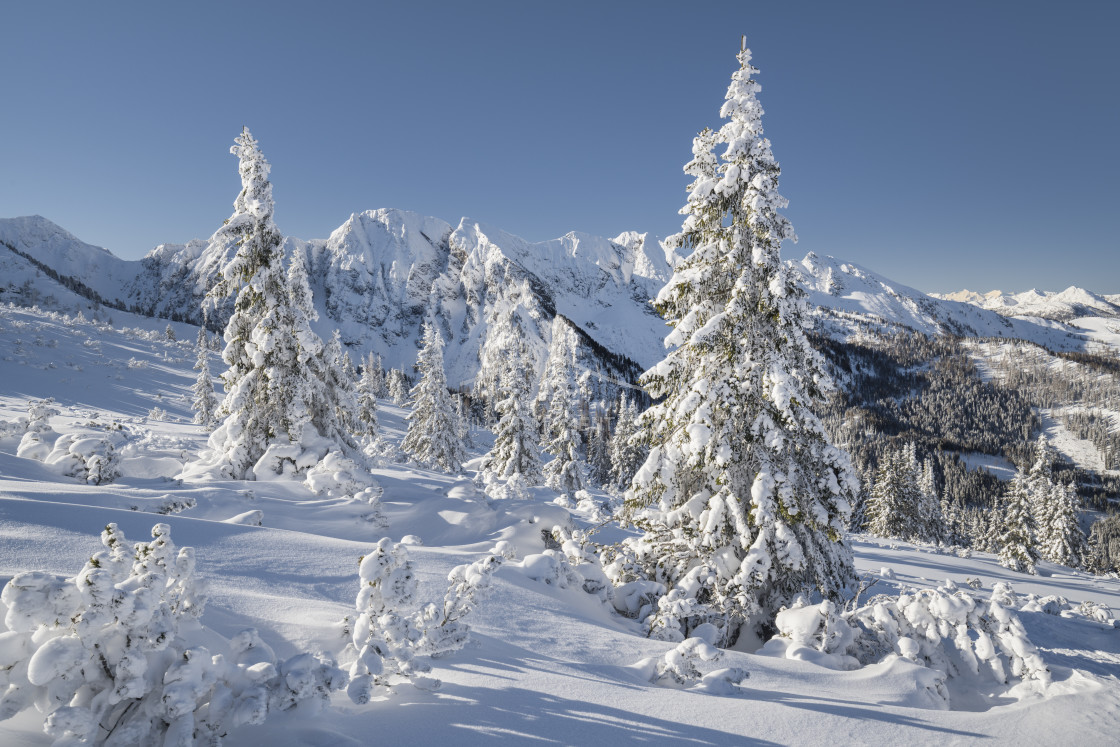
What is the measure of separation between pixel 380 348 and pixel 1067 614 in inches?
8221

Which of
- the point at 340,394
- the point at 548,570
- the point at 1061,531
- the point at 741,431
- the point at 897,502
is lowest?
the point at 897,502

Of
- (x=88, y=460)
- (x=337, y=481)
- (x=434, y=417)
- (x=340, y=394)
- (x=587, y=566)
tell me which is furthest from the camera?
(x=434, y=417)

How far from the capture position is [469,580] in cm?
421

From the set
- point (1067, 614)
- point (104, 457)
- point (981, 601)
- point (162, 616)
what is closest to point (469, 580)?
point (162, 616)

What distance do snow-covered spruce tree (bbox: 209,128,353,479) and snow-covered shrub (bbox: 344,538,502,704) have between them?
388 inches

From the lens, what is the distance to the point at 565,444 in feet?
123

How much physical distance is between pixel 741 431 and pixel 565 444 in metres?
29.7

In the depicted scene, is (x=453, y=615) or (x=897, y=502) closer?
(x=453, y=615)

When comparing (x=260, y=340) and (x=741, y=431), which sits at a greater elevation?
(x=260, y=340)

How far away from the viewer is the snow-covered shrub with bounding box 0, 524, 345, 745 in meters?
1.99

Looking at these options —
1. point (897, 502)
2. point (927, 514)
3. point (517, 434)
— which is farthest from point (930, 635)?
point (927, 514)

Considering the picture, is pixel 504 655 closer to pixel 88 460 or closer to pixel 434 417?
pixel 88 460

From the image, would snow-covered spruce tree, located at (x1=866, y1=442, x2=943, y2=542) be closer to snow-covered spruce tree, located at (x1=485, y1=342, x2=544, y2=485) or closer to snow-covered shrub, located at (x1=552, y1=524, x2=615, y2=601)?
snow-covered spruce tree, located at (x1=485, y1=342, x2=544, y2=485)

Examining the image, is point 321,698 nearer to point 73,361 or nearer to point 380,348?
point 73,361
